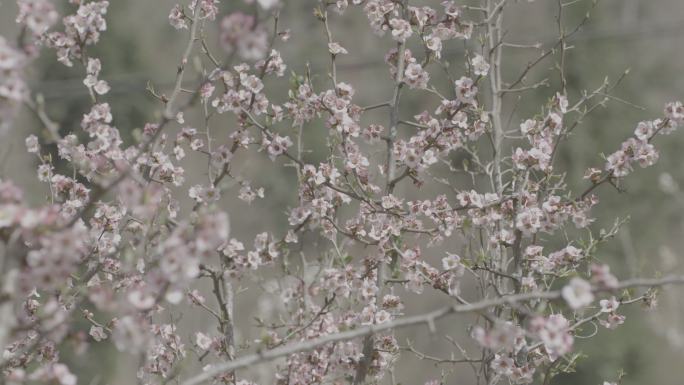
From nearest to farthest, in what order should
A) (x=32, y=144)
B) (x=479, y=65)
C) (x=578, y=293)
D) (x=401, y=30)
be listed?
(x=578, y=293), (x=32, y=144), (x=401, y=30), (x=479, y=65)

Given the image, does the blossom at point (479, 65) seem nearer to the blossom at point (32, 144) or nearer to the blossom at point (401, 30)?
the blossom at point (401, 30)

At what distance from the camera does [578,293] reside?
6.41 ft

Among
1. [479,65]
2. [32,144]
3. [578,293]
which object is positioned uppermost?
[479,65]

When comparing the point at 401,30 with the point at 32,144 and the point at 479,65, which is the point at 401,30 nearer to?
the point at 479,65

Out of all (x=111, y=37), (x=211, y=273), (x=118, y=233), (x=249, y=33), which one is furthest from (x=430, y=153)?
(x=111, y=37)

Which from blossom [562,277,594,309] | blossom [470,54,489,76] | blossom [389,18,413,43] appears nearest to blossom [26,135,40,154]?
blossom [389,18,413,43]

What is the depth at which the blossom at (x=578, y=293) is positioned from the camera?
192cm

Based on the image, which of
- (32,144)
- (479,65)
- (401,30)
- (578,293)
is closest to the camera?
(578,293)

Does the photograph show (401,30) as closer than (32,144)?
No

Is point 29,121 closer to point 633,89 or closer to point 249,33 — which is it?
point 633,89

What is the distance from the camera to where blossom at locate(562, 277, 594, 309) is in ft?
6.30

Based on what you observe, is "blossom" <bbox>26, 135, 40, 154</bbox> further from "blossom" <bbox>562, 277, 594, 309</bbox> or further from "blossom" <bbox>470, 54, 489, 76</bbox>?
"blossom" <bbox>562, 277, 594, 309</bbox>

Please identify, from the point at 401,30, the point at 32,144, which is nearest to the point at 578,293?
the point at 401,30

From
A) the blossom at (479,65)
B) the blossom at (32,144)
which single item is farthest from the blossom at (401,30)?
the blossom at (32,144)
